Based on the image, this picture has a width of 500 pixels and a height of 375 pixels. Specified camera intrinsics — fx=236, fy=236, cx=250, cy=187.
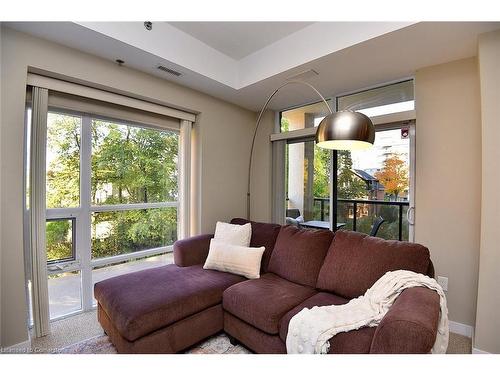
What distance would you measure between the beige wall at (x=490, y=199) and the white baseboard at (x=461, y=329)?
0.37m

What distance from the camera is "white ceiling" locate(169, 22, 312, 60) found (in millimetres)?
2188

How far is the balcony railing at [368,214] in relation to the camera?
101 inches

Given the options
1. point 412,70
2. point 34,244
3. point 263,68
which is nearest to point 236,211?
point 263,68

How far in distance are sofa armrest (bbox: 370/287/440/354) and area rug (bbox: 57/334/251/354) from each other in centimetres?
105

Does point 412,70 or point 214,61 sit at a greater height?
point 214,61

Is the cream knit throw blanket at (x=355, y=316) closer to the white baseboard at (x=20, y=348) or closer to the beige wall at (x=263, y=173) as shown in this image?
the white baseboard at (x=20, y=348)

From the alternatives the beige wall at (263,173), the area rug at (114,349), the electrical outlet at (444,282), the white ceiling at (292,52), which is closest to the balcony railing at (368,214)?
the electrical outlet at (444,282)

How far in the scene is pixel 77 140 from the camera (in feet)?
7.53

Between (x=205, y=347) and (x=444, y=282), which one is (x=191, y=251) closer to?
(x=205, y=347)

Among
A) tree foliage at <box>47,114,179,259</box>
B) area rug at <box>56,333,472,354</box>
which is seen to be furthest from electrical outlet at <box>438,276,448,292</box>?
tree foliage at <box>47,114,179,259</box>

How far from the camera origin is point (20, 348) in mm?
1697

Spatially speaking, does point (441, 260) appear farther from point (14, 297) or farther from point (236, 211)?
point (14, 297)

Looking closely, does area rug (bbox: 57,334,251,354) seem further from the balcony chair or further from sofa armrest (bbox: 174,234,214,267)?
the balcony chair
